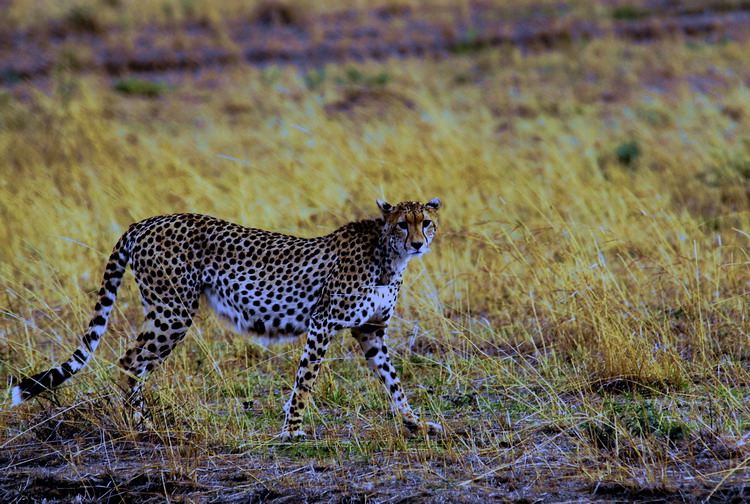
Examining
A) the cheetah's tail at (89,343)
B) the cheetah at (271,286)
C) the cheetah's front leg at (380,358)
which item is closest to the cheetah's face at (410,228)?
the cheetah at (271,286)

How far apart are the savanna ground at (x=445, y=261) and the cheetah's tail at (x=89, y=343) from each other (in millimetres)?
141

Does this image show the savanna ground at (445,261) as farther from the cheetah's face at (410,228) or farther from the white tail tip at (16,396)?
the cheetah's face at (410,228)

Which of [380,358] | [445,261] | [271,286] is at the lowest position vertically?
[380,358]

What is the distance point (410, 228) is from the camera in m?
4.30

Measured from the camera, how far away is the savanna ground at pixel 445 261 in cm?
405

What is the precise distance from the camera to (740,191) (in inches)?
314

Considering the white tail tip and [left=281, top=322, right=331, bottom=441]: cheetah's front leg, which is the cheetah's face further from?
the white tail tip

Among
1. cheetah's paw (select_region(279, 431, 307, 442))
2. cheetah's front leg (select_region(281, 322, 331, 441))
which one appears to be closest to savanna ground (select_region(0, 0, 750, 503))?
cheetah's paw (select_region(279, 431, 307, 442))

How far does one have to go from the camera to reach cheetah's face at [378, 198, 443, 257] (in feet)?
13.9

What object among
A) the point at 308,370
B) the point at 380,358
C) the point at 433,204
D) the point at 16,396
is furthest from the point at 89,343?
the point at 433,204

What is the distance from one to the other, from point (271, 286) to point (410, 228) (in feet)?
2.42

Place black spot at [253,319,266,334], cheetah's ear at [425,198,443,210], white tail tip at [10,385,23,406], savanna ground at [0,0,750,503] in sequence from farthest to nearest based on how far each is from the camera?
black spot at [253,319,266,334], cheetah's ear at [425,198,443,210], white tail tip at [10,385,23,406], savanna ground at [0,0,750,503]

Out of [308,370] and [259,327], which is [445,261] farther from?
[308,370]

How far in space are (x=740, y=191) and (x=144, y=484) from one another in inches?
224
